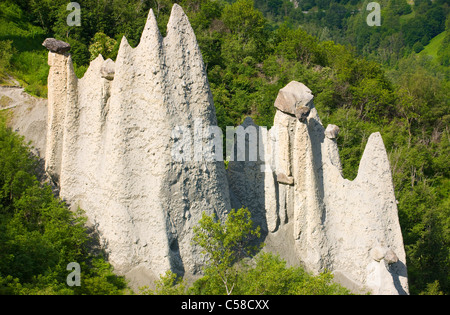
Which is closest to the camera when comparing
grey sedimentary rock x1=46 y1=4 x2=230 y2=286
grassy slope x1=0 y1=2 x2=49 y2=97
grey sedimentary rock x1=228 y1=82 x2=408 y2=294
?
grey sedimentary rock x1=46 y1=4 x2=230 y2=286

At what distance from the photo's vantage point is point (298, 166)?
73.1 ft

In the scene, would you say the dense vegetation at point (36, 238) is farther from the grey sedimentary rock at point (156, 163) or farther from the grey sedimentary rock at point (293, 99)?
the grey sedimentary rock at point (293, 99)

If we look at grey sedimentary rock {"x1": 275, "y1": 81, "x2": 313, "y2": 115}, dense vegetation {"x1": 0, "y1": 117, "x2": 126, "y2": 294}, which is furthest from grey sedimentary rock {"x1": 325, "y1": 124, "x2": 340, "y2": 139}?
dense vegetation {"x1": 0, "y1": 117, "x2": 126, "y2": 294}

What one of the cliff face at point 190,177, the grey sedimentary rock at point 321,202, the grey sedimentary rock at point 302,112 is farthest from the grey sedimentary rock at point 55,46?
the grey sedimentary rock at point 302,112

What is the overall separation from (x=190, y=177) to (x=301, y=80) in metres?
36.0

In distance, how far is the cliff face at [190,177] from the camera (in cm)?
2078

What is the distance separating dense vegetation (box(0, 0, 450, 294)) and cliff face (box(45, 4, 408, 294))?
993cm

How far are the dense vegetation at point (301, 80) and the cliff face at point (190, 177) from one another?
9930mm

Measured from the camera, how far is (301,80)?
55.0 metres

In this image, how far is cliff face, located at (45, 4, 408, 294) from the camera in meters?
20.8

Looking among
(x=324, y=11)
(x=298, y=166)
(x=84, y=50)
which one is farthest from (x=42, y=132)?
(x=324, y=11)

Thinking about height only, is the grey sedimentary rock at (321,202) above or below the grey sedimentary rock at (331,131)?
below

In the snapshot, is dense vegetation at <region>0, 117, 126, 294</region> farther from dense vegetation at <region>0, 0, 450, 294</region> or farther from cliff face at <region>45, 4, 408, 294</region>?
dense vegetation at <region>0, 0, 450, 294</region>

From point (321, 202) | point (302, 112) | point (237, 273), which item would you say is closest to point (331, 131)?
point (302, 112)
